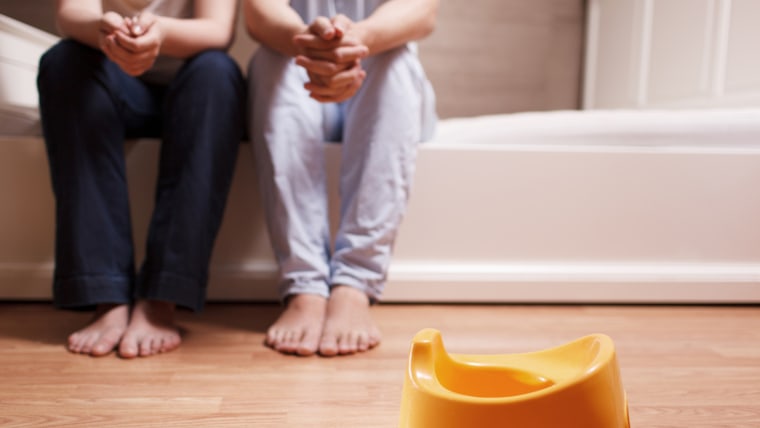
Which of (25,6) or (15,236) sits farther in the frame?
(25,6)

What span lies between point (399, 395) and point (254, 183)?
1.64ft

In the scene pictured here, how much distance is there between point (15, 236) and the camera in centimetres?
94

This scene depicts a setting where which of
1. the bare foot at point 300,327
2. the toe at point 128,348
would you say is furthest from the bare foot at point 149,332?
the bare foot at point 300,327

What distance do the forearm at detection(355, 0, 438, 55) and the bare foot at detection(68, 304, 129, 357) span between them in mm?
486

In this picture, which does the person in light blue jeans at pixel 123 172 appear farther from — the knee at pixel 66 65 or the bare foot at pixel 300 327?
the bare foot at pixel 300 327

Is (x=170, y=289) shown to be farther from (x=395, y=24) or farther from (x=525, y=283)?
(x=525, y=283)

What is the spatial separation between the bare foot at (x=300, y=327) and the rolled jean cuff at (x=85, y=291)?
21cm

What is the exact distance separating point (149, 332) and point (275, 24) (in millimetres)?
441

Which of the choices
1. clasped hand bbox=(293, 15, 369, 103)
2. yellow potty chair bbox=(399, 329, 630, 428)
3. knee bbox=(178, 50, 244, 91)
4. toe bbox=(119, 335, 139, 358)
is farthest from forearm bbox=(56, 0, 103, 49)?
yellow potty chair bbox=(399, 329, 630, 428)

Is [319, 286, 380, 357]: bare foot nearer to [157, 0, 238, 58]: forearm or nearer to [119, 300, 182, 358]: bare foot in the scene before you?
[119, 300, 182, 358]: bare foot

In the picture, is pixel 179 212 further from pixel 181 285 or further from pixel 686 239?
pixel 686 239

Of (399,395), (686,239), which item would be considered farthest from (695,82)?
(399,395)

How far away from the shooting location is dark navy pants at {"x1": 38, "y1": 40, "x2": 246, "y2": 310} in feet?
2.34

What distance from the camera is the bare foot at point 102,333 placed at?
2.22 ft
